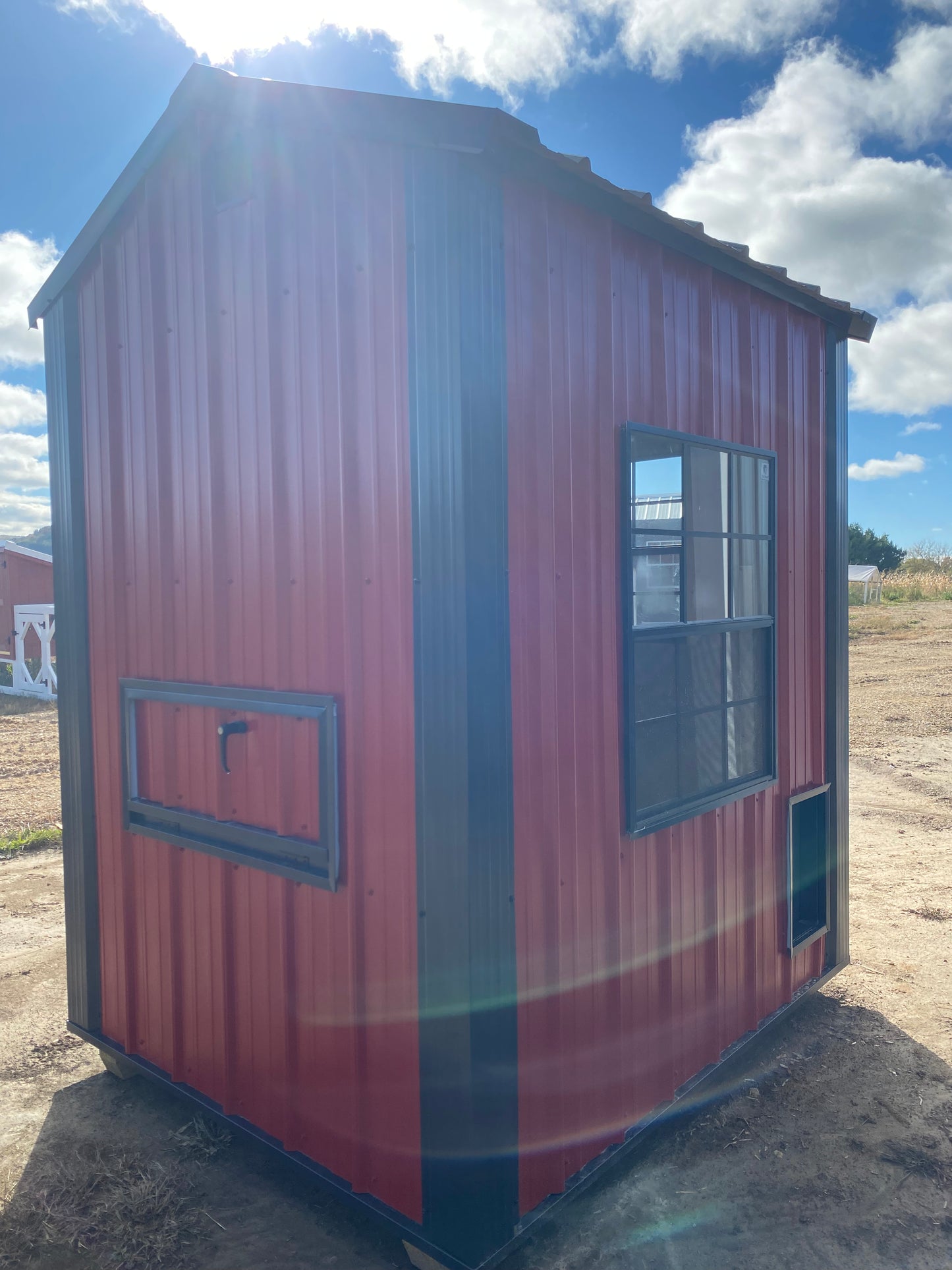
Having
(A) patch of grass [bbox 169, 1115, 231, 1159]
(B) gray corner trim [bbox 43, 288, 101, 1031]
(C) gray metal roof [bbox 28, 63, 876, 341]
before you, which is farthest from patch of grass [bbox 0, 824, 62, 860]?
(C) gray metal roof [bbox 28, 63, 876, 341]

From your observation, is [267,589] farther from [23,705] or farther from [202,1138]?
[23,705]

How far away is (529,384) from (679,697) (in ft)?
4.36

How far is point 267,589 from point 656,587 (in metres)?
1.36

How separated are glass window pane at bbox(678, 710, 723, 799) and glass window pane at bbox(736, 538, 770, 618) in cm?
48

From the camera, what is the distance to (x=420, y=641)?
2439 millimetres

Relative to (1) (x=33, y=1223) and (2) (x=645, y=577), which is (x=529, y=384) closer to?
(2) (x=645, y=577)

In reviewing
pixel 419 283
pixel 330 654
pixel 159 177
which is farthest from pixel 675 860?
pixel 159 177

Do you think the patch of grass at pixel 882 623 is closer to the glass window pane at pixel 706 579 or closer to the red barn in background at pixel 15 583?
the glass window pane at pixel 706 579

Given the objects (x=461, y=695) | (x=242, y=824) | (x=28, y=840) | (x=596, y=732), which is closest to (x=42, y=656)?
(x=28, y=840)

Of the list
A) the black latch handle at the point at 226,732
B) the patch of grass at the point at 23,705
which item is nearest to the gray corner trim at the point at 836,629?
the black latch handle at the point at 226,732

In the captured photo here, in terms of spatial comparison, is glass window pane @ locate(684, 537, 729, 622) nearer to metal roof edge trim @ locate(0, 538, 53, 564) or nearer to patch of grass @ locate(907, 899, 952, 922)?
patch of grass @ locate(907, 899, 952, 922)

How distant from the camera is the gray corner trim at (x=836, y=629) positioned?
434 centimetres

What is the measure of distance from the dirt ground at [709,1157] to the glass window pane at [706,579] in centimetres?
190

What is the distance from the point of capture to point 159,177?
3.29 m
